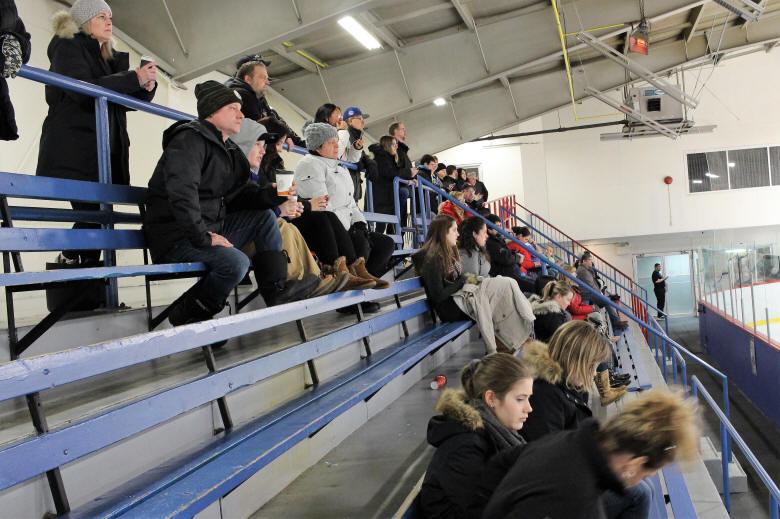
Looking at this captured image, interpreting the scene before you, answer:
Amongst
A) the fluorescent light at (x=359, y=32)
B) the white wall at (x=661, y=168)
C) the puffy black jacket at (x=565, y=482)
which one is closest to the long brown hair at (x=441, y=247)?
the puffy black jacket at (x=565, y=482)

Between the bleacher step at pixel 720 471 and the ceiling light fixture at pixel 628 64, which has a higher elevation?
the ceiling light fixture at pixel 628 64

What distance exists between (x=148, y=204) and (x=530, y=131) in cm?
1544

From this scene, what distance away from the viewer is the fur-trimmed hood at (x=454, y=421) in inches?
87.5

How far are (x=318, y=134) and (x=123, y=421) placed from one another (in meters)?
2.92

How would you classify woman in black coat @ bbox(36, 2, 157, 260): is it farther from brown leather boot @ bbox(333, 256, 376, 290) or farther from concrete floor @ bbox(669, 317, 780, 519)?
concrete floor @ bbox(669, 317, 780, 519)

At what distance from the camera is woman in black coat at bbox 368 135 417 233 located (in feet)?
22.8

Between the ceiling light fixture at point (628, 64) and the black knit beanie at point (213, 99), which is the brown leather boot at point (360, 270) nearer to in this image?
the black knit beanie at point (213, 99)

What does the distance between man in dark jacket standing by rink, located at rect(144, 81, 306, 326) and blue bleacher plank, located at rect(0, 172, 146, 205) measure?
19 centimetres

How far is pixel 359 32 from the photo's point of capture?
31.6 feet

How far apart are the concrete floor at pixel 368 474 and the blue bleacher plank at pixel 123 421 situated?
557 mm

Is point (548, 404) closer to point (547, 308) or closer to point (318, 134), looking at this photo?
point (318, 134)

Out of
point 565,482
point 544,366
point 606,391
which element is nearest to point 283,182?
point 544,366

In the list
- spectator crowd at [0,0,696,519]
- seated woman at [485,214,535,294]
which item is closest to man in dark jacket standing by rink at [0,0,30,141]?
spectator crowd at [0,0,696,519]

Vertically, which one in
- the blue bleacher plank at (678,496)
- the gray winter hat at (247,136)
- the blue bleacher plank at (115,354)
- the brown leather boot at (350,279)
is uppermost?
the gray winter hat at (247,136)
